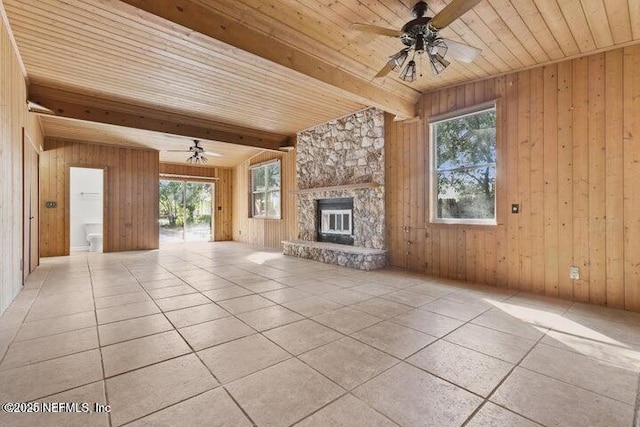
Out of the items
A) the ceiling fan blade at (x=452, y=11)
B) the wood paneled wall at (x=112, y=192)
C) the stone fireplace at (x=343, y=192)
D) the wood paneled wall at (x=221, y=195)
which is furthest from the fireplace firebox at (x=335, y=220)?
the wood paneled wall at (x=221, y=195)

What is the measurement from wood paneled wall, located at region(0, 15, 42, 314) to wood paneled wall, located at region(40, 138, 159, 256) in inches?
141

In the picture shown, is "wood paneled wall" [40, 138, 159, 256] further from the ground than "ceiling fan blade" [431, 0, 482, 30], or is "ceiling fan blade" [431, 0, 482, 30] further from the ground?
"ceiling fan blade" [431, 0, 482, 30]

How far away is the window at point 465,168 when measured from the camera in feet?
13.5

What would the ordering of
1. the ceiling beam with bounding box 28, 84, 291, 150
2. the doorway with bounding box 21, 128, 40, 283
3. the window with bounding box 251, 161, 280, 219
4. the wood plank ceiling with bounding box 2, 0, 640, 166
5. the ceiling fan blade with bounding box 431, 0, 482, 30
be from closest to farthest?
the ceiling fan blade with bounding box 431, 0, 482, 30 → the wood plank ceiling with bounding box 2, 0, 640, 166 → the doorway with bounding box 21, 128, 40, 283 → the ceiling beam with bounding box 28, 84, 291, 150 → the window with bounding box 251, 161, 280, 219

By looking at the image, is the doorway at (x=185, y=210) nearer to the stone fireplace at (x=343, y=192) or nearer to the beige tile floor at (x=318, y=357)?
the stone fireplace at (x=343, y=192)

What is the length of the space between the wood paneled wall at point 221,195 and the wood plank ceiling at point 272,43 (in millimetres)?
5378

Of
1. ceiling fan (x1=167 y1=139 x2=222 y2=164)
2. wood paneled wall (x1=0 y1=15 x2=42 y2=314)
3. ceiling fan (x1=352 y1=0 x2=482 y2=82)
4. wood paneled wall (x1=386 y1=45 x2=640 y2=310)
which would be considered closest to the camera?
ceiling fan (x1=352 y1=0 x2=482 y2=82)

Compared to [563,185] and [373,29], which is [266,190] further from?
[563,185]

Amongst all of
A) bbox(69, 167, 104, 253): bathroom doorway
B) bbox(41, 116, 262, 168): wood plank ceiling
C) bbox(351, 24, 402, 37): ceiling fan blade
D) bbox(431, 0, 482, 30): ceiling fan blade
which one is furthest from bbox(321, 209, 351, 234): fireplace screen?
bbox(69, 167, 104, 253): bathroom doorway

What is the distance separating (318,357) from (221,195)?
30.1 feet

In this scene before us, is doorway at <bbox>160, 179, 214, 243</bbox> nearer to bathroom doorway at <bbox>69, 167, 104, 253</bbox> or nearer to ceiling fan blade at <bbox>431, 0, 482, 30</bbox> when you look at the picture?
bathroom doorway at <bbox>69, 167, 104, 253</bbox>

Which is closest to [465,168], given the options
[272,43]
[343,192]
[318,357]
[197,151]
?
[343,192]

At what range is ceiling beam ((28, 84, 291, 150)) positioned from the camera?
14.8ft

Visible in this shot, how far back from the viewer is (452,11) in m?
2.30
